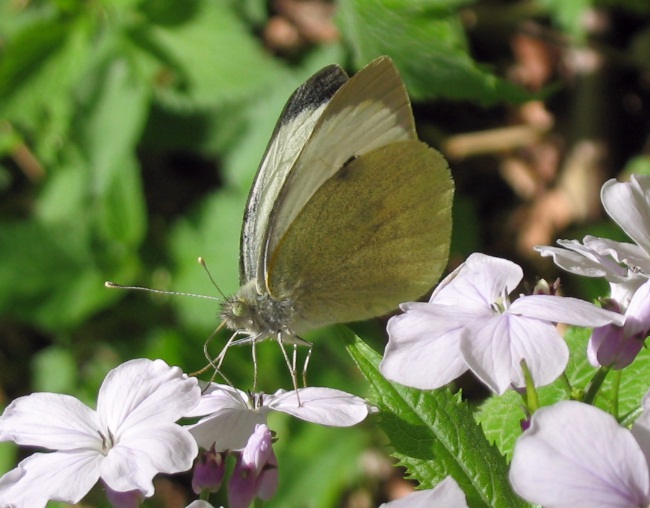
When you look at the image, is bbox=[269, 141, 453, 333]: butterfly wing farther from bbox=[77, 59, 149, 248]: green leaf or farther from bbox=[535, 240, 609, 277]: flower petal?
bbox=[77, 59, 149, 248]: green leaf

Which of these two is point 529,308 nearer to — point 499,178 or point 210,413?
point 210,413

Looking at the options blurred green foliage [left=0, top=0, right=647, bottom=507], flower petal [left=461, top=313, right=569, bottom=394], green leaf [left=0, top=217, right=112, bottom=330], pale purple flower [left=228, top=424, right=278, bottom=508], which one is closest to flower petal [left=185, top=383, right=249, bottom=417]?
pale purple flower [left=228, top=424, right=278, bottom=508]

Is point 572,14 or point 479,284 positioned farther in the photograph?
point 572,14

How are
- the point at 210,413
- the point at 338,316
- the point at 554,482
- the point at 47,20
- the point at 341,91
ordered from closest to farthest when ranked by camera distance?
the point at 554,482, the point at 210,413, the point at 341,91, the point at 338,316, the point at 47,20

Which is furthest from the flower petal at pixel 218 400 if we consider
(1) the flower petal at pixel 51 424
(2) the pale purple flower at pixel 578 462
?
(2) the pale purple flower at pixel 578 462

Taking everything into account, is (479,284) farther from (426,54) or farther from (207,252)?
(207,252)

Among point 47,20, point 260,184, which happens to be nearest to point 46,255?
point 47,20

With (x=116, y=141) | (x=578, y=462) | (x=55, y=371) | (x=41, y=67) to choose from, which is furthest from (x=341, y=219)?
(x=55, y=371)
